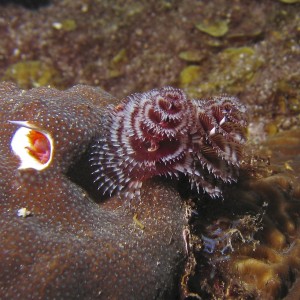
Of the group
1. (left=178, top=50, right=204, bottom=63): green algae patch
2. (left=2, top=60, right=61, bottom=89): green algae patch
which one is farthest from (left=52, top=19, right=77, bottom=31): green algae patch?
(left=178, top=50, right=204, bottom=63): green algae patch

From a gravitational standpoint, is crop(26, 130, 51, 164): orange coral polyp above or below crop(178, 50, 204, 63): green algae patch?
below

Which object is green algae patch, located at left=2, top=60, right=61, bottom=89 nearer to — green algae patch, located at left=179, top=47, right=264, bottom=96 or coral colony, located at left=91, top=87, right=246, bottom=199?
green algae patch, located at left=179, top=47, right=264, bottom=96

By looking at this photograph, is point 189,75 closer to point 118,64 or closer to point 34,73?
point 118,64

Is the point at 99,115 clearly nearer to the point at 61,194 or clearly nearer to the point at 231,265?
the point at 61,194

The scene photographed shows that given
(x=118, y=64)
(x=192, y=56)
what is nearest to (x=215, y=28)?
(x=192, y=56)

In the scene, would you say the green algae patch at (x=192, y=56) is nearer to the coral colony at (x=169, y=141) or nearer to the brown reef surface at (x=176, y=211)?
the brown reef surface at (x=176, y=211)

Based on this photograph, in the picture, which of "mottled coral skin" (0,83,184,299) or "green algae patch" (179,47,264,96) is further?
"green algae patch" (179,47,264,96)

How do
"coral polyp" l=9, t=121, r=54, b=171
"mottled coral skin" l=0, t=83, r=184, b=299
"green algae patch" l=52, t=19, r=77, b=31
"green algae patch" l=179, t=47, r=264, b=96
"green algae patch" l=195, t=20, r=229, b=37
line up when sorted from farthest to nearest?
"green algae patch" l=52, t=19, r=77, b=31, "green algae patch" l=195, t=20, r=229, b=37, "green algae patch" l=179, t=47, r=264, b=96, "coral polyp" l=9, t=121, r=54, b=171, "mottled coral skin" l=0, t=83, r=184, b=299
